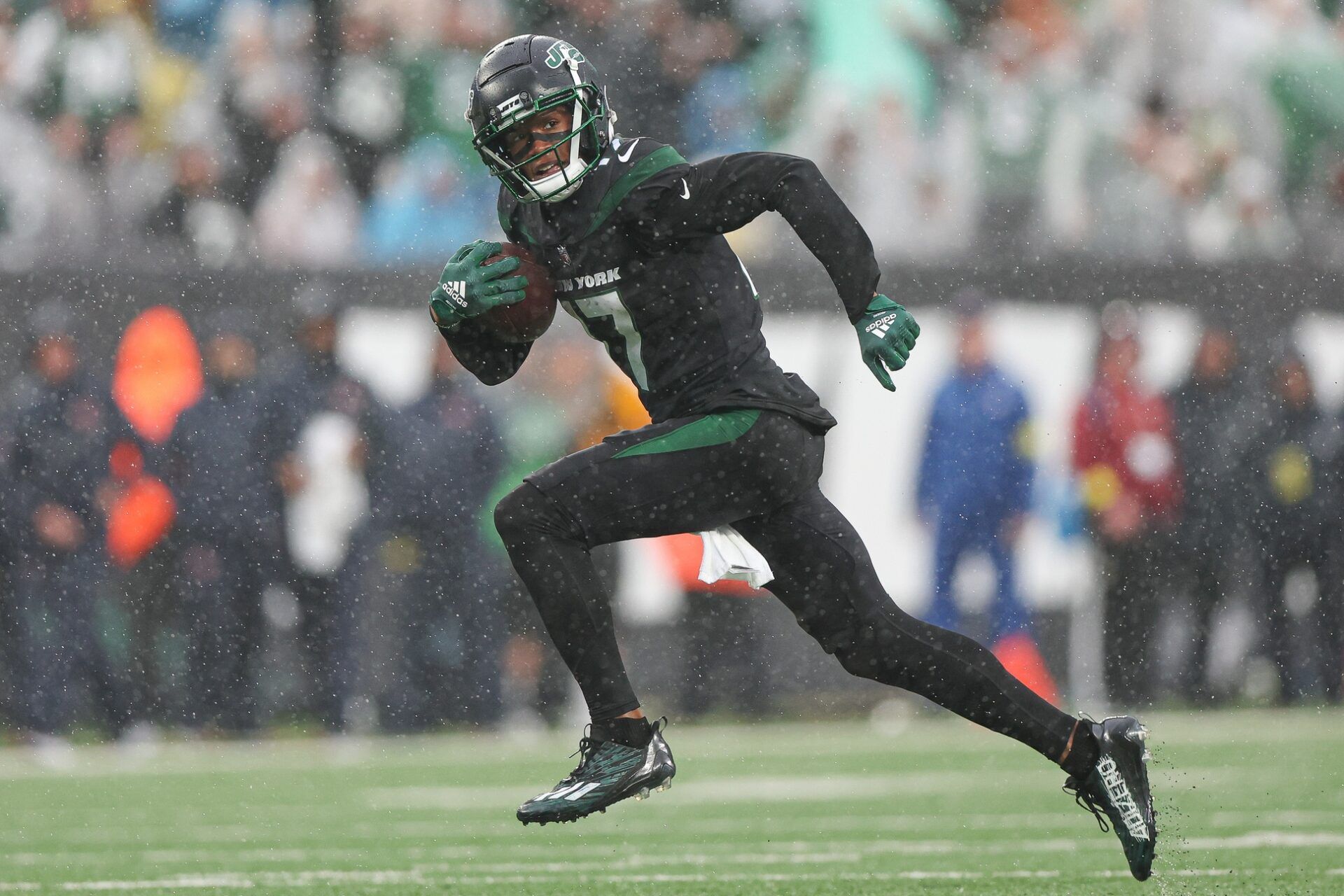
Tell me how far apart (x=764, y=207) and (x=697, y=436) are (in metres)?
0.46

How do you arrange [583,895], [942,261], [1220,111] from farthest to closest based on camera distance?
[1220,111], [942,261], [583,895]

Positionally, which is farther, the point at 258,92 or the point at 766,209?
the point at 258,92

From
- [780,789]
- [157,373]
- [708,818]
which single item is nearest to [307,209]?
[157,373]

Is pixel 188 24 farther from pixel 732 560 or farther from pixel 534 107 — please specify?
pixel 732 560

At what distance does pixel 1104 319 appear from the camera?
8.50 meters

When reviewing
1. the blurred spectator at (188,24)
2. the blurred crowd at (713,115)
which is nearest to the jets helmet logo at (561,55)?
the blurred crowd at (713,115)

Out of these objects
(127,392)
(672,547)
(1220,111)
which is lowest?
(672,547)

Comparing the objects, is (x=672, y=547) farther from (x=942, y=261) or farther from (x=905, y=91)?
(x=905, y=91)

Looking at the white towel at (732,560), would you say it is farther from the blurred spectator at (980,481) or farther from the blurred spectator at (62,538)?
the blurred spectator at (62,538)

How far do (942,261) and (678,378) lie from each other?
4716 mm

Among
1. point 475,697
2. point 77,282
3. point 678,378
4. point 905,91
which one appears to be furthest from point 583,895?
point 905,91

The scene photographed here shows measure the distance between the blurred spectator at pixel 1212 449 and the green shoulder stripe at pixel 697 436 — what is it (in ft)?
16.3

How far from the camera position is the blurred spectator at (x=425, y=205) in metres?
9.18

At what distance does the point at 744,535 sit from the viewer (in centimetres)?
A: 396
